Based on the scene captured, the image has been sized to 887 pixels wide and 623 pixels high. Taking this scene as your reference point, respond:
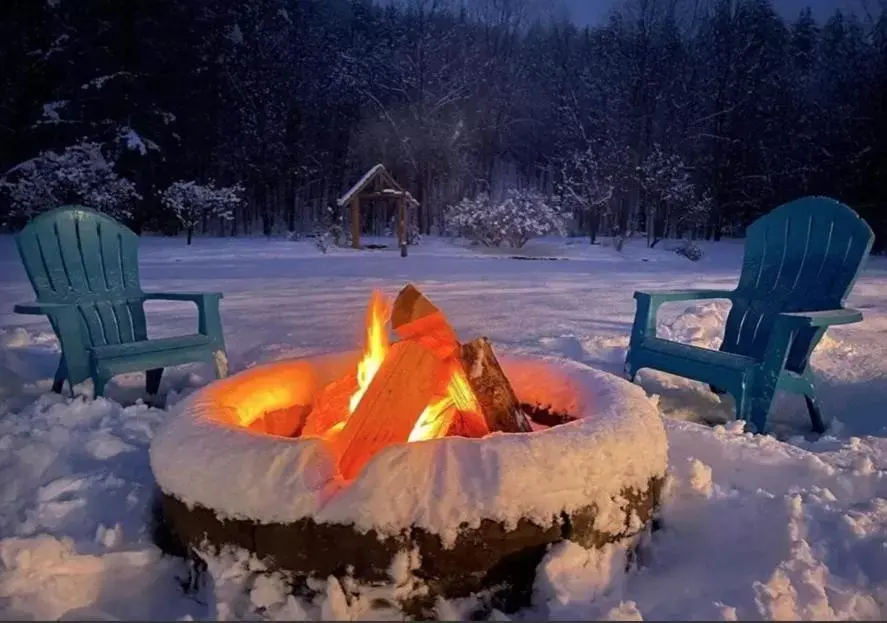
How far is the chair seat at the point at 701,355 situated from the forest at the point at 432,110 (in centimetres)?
1470

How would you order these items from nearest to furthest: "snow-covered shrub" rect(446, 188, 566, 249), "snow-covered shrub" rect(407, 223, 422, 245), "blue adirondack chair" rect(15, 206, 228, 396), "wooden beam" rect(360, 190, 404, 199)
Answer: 1. "blue adirondack chair" rect(15, 206, 228, 396)
2. "snow-covered shrub" rect(446, 188, 566, 249)
3. "wooden beam" rect(360, 190, 404, 199)
4. "snow-covered shrub" rect(407, 223, 422, 245)

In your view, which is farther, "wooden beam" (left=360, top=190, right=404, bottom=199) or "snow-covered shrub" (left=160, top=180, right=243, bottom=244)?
"snow-covered shrub" (left=160, top=180, right=243, bottom=244)

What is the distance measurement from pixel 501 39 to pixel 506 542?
26037 millimetres

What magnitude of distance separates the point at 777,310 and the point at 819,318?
0.71m

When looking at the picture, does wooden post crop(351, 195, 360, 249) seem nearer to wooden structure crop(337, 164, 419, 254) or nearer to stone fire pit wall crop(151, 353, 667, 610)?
wooden structure crop(337, 164, 419, 254)

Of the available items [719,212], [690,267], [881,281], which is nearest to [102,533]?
[881,281]

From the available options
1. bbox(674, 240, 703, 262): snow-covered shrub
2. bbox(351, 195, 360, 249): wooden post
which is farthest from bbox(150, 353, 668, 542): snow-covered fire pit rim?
bbox(351, 195, 360, 249): wooden post

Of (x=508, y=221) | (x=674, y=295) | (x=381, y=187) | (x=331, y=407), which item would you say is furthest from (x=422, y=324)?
(x=381, y=187)

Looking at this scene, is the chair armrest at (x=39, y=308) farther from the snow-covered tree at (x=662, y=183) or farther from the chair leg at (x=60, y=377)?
the snow-covered tree at (x=662, y=183)

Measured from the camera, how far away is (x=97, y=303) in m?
3.82

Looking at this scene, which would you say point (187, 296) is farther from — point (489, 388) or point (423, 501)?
point (423, 501)

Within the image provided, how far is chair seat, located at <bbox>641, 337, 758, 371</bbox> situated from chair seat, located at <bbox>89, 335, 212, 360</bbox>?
2571mm

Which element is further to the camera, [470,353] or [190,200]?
[190,200]

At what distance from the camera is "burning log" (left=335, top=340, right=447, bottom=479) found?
6.24 ft
